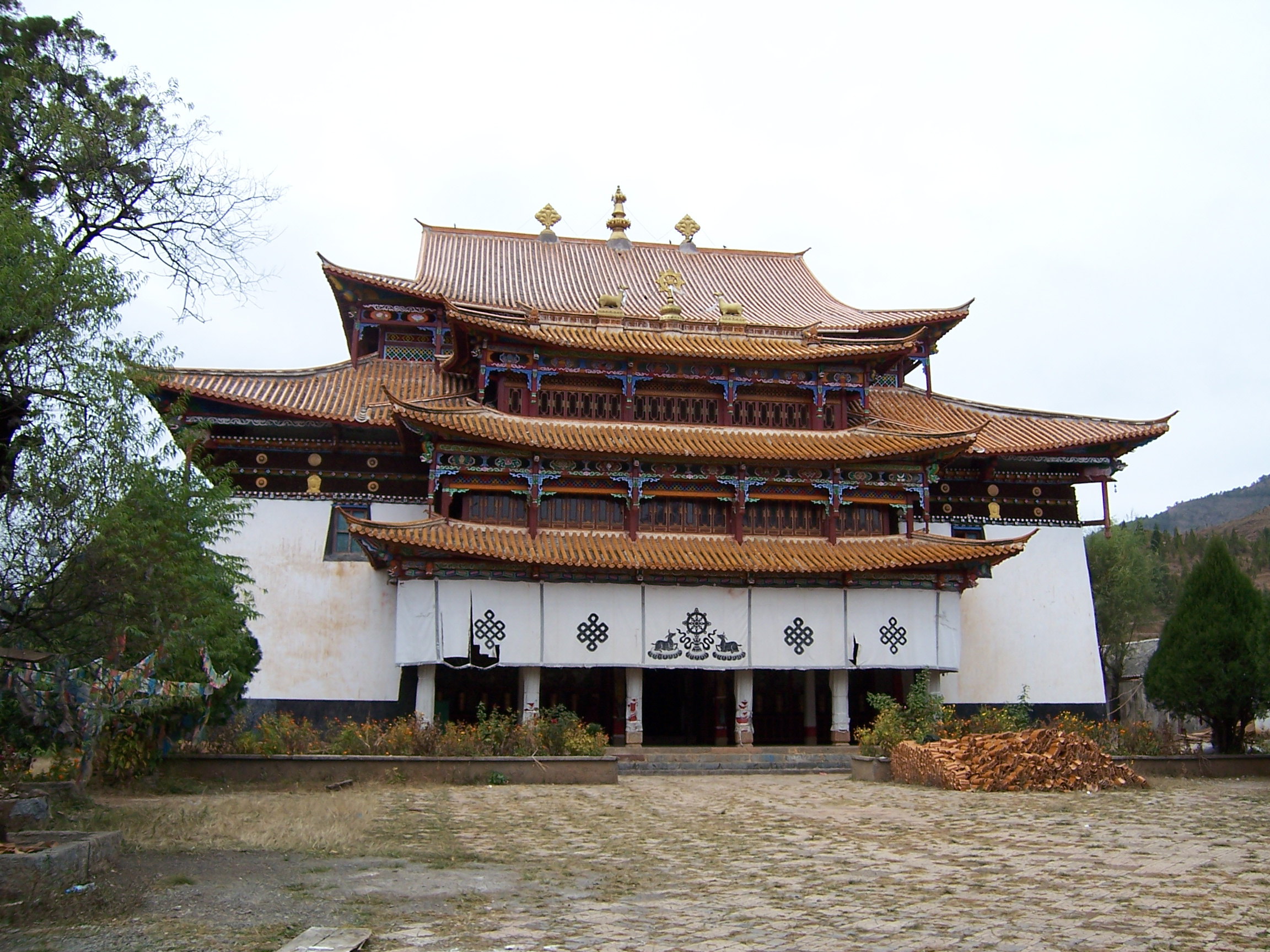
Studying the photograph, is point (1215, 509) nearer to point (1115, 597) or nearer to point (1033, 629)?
point (1115, 597)

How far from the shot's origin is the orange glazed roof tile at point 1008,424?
28.5 metres

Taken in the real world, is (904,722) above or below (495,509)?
below

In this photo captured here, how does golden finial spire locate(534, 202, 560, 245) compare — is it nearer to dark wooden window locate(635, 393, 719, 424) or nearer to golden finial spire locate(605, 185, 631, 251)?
golden finial spire locate(605, 185, 631, 251)

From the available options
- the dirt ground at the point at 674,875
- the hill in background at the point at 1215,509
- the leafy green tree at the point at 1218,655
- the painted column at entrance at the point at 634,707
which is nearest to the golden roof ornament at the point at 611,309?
the painted column at entrance at the point at 634,707

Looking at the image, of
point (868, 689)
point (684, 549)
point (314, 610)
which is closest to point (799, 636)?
point (684, 549)

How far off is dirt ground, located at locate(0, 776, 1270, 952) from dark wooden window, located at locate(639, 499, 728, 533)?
9.87 metres

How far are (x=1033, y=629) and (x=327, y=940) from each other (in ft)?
80.9

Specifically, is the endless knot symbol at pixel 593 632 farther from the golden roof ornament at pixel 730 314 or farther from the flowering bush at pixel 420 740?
the golden roof ornament at pixel 730 314

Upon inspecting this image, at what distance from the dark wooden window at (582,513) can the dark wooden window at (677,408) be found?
2691 mm

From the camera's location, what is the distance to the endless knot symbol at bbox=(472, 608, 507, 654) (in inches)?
939

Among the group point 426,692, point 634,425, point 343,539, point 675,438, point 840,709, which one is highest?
point 634,425

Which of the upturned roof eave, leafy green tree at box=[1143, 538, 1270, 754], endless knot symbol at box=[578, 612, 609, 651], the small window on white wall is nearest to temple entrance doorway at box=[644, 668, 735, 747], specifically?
endless knot symbol at box=[578, 612, 609, 651]

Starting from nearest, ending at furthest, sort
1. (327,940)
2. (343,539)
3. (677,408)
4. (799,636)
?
(327,940) → (799,636) → (343,539) → (677,408)

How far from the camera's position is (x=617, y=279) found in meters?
36.0
